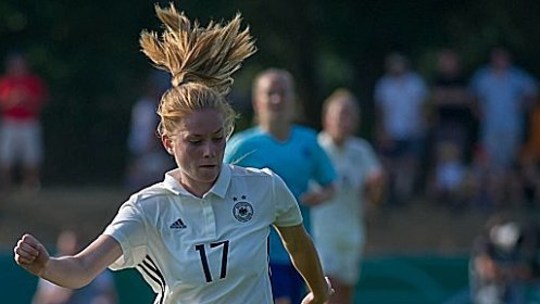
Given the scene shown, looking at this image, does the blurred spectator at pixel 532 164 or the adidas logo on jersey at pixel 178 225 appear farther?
the blurred spectator at pixel 532 164

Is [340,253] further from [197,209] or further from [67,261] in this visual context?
[67,261]

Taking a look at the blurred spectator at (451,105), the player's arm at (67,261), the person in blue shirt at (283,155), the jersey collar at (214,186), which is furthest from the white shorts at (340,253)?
the player's arm at (67,261)

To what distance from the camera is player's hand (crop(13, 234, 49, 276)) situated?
A: 4.94 m

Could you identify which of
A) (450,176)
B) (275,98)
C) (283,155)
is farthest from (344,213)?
(450,176)

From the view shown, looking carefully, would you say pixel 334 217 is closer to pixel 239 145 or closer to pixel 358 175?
pixel 358 175

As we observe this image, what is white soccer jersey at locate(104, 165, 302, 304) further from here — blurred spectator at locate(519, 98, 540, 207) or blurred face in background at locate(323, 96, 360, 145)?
blurred spectator at locate(519, 98, 540, 207)

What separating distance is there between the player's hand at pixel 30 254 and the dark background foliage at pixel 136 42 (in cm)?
1601

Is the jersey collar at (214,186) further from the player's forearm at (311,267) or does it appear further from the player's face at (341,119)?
the player's face at (341,119)

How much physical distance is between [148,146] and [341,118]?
6.98 m

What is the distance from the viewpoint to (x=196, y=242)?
5.41 metres

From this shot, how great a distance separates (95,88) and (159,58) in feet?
53.1

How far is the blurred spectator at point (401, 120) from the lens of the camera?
1808 cm

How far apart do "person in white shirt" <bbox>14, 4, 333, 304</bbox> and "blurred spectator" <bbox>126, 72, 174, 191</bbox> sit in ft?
41.7

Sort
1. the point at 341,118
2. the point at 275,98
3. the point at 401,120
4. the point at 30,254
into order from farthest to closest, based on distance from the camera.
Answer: the point at 401,120
the point at 341,118
the point at 275,98
the point at 30,254
